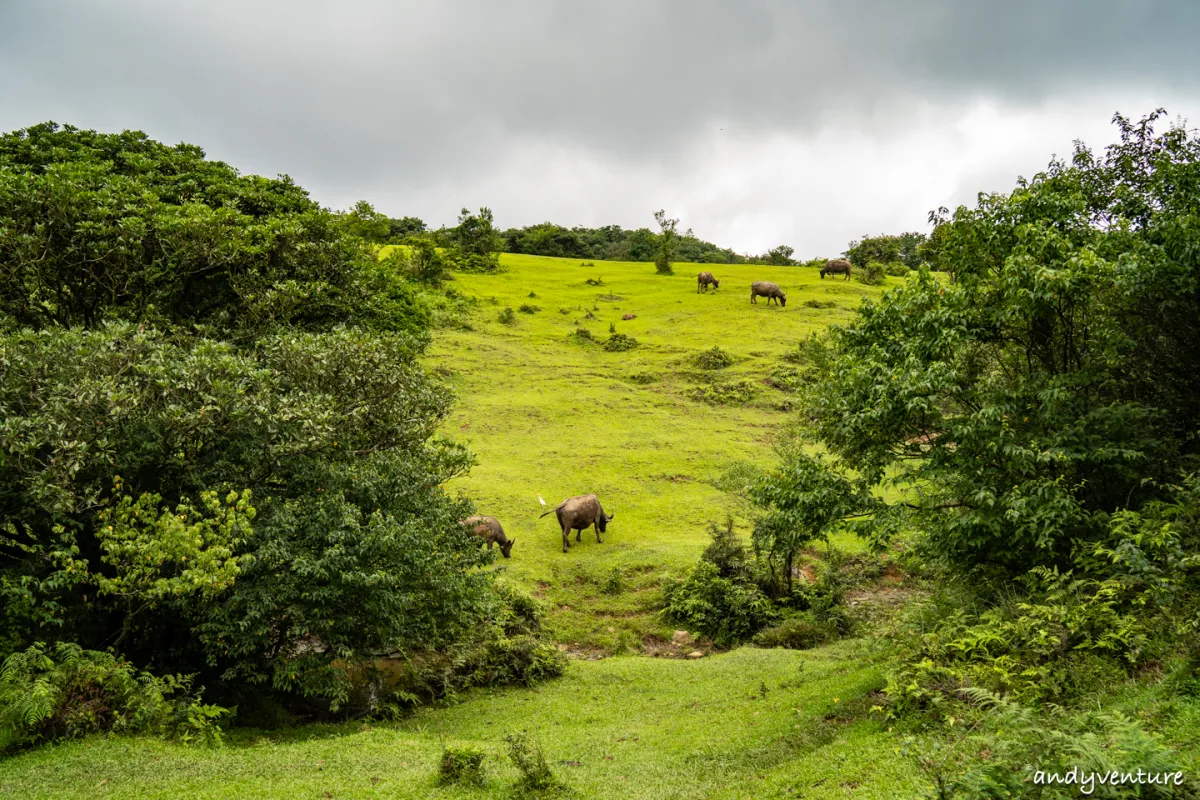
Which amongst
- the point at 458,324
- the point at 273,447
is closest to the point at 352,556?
the point at 273,447

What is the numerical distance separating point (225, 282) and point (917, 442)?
1669 cm

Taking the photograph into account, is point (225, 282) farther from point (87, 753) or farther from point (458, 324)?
point (458, 324)

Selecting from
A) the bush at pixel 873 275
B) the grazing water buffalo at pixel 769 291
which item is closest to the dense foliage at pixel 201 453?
the grazing water buffalo at pixel 769 291

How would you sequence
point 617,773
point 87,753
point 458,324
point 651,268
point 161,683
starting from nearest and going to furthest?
1. point 87,753
2. point 617,773
3. point 161,683
4. point 458,324
5. point 651,268

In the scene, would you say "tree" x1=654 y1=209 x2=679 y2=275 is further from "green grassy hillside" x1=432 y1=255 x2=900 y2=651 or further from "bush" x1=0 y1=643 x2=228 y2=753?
"bush" x1=0 y1=643 x2=228 y2=753

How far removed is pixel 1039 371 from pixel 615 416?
25970 millimetres

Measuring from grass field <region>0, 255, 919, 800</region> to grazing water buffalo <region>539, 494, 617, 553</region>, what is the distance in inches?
26.9

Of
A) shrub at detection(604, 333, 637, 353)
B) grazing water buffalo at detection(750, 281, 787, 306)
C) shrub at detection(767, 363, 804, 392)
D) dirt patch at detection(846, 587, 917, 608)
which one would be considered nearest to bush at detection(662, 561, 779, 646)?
dirt patch at detection(846, 587, 917, 608)

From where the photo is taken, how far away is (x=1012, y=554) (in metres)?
11.6

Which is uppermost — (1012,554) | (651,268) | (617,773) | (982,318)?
(651,268)

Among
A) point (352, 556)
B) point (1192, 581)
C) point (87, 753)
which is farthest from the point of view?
point (352, 556)

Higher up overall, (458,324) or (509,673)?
(458,324)

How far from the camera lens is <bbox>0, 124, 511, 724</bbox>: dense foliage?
36.2 ft

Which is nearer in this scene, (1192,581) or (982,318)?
(1192,581)
